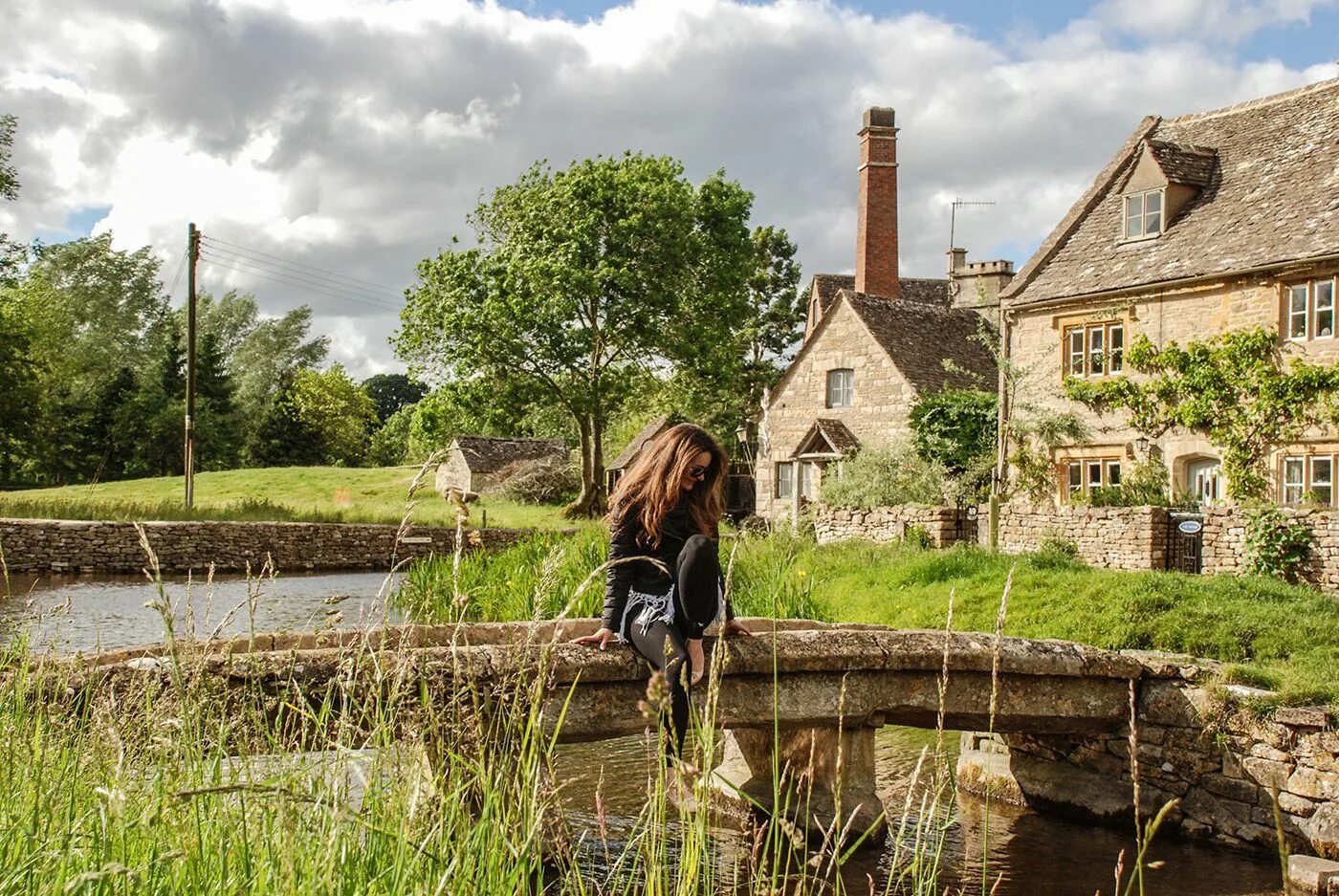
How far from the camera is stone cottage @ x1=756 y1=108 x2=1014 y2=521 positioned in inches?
1345

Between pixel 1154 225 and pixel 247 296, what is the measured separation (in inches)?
2382

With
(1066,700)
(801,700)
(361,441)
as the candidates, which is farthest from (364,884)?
(361,441)

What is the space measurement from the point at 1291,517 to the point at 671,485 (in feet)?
47.1

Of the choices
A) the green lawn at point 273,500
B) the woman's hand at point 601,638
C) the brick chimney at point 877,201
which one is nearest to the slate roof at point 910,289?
the brick chimney at point 877,201

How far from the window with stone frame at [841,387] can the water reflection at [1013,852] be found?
25.7m

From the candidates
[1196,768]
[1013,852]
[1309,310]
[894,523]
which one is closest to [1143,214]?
[1309,310]

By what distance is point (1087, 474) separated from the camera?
25.7m

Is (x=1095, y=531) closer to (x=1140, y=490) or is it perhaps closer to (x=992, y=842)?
(x=1140, y=490)

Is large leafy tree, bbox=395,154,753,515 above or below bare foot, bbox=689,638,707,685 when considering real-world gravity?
above

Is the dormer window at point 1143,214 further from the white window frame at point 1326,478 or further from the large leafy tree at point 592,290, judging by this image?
the large leafy tree at point 592,290

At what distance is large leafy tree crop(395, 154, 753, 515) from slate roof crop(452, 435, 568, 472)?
1385 centimetres

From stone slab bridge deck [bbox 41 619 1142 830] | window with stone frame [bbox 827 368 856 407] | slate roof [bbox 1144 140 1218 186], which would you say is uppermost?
slate roof [bbox 1144 140 1218 186]

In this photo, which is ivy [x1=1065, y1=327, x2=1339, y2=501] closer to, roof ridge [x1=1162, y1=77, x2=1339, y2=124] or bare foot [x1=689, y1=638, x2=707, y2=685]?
roof ridge [x1=1162, y1=77, x2=1339, y2=124]

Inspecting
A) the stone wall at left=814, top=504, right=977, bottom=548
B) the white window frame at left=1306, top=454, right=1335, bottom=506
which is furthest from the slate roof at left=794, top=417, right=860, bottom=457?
the white window frame at left=1306, top=454, right=1335, bottom=506
